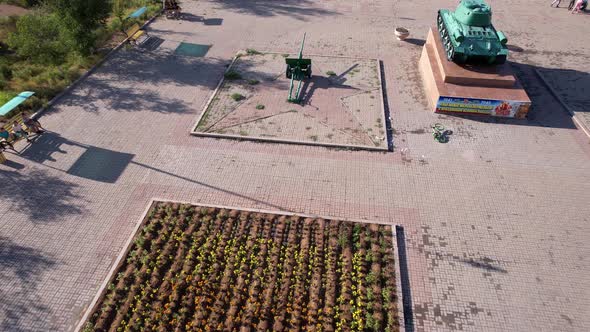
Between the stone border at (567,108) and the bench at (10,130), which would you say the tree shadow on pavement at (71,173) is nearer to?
the bench at (10,130)

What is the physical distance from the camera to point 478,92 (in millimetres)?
15109

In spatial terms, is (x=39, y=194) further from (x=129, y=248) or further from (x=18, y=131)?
(x=129, y=248)

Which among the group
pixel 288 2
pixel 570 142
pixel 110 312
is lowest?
pixel 110 312

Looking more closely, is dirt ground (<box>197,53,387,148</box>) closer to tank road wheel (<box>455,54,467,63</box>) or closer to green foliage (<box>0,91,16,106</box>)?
tank road wheel (<box>455,54,467,63</box>)

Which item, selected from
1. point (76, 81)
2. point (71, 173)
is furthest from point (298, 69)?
point (76, 81)

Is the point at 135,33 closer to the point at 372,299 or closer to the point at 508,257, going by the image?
the point at 372,299

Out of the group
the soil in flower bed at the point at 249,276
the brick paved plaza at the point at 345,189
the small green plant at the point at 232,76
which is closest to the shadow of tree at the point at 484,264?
the brick paved plaza at the point at 345,189

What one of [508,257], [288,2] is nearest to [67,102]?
[288,2]

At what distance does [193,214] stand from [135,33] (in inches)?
575

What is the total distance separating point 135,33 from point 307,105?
39.8 feet

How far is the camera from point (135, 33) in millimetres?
20938

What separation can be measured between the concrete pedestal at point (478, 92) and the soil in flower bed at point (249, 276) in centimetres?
729

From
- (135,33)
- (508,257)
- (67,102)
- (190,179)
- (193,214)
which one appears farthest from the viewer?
(135,33)

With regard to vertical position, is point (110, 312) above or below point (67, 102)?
below
